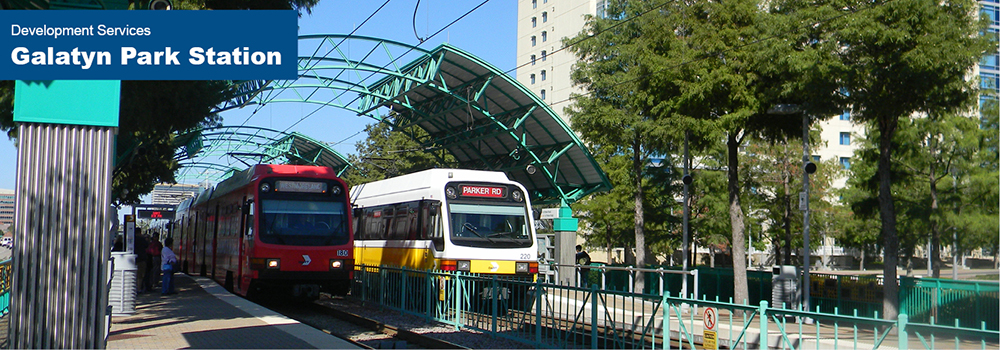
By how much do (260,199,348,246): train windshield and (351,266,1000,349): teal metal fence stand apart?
1.63 m

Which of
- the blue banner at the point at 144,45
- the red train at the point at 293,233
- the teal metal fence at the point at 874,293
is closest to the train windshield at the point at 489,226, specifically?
the red train at the point at 293,233

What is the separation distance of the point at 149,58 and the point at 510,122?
81.7ft

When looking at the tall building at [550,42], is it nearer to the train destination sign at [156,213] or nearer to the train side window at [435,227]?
the train destination sign at [156,213]

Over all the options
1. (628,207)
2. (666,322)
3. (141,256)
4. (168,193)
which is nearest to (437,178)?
(141,256)

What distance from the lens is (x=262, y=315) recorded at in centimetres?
1489

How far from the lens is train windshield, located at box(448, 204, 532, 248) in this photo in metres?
18.2

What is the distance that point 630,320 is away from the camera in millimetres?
10281

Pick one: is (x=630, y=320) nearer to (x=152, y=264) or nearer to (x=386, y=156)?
(x=152, y=264)

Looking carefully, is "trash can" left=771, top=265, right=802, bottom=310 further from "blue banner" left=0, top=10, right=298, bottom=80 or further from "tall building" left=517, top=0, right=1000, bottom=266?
"tall building" left=517, top=0, right=1000, bottom=266

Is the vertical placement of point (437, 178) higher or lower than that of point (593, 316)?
higher

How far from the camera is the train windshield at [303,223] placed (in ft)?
59.8

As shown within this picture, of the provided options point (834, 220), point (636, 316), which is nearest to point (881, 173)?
point (636, 316)

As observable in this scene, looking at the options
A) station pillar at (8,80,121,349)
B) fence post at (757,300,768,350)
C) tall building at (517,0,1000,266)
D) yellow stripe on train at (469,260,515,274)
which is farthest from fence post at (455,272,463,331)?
tall building at (517,0,1000,266)

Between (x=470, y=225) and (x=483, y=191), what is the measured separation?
862mm
